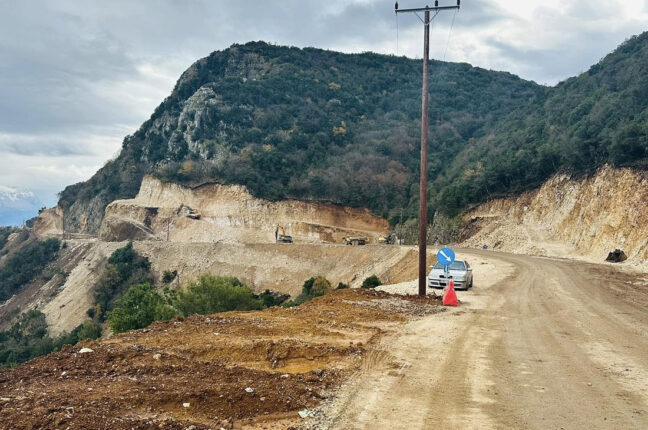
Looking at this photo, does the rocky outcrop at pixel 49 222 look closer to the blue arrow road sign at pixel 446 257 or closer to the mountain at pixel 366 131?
the mountain at pixel 366 131

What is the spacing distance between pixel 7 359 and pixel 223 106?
201 feet

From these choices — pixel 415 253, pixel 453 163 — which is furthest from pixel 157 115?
pixel 415 253

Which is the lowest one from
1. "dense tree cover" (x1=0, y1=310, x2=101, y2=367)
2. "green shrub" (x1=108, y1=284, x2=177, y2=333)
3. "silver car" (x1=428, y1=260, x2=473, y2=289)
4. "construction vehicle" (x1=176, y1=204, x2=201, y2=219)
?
"dense tree cover" (x1=0, y1=310, x2=101, y2=367)

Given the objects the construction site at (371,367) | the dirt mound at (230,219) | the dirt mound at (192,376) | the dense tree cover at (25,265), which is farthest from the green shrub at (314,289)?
the dense tree cover at (25,265)

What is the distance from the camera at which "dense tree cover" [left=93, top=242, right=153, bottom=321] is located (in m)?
59.7

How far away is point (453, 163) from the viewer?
266 feet

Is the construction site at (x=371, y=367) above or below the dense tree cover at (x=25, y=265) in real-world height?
above

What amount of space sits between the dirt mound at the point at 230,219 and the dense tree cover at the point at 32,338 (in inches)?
817

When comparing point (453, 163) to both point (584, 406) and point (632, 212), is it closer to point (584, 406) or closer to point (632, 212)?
point (632, 212)

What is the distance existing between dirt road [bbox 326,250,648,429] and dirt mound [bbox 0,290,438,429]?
0.76m

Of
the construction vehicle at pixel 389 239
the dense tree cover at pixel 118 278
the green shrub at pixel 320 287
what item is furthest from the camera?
the construction vehicle at pixel 389 239

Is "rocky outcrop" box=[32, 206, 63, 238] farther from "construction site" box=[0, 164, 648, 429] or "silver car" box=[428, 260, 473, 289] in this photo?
"construction site" box=[0, 164, 648, 429]

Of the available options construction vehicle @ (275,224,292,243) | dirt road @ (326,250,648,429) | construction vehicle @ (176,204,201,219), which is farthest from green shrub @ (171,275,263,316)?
construction vehicle @ (176,204,201,219)

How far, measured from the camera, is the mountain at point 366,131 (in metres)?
52.2
